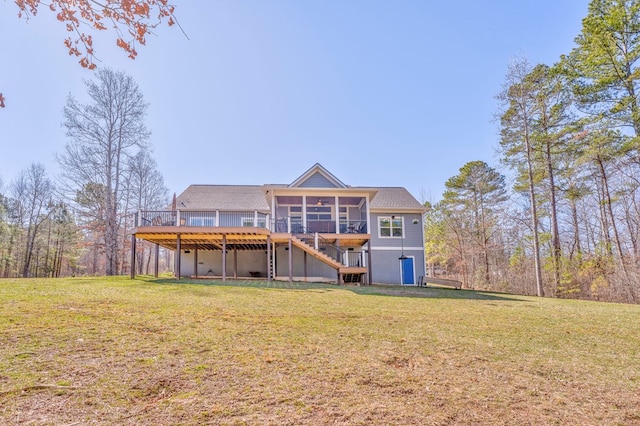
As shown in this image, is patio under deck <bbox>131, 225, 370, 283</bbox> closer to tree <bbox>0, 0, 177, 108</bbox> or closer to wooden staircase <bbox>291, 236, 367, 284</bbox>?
wooden staircase <bbox>291, 236, 367, 284</bbox>

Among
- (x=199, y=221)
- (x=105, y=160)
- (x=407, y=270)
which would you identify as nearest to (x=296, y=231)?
(x=199, y=221)

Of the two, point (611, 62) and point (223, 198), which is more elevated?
point (611, 62)

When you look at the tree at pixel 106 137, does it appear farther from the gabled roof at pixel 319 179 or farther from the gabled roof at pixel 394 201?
the gabled roof at pixel 394 201

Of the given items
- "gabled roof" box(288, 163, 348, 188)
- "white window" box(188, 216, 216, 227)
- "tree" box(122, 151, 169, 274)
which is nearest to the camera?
"white window" box(188, 216, 216, 227)

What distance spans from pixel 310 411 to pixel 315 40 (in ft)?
37.0

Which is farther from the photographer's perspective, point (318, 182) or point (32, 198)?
point (32, 198)

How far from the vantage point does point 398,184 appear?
81.8ft

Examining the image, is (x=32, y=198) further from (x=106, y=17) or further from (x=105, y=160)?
(x=106, y=17)

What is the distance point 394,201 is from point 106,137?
1771 centimetres

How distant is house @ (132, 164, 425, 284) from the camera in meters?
13.8

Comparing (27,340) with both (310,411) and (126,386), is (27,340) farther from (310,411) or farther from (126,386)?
(310,411)

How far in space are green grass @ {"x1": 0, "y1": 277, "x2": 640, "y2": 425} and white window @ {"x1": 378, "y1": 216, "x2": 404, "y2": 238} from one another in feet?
44.2

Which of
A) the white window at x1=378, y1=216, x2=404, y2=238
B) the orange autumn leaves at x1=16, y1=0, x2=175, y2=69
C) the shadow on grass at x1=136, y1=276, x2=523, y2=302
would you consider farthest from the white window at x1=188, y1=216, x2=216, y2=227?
the orange autumn leaves at x1=16, y1=0, x2=175, y2=69

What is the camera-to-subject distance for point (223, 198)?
19.9m
